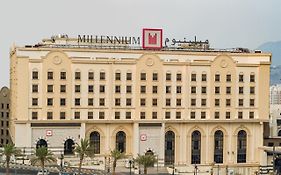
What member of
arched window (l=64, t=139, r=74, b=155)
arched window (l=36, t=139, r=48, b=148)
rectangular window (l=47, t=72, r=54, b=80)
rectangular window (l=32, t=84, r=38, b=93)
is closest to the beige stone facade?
rectangular window (l=47, t=72, r=54, b=80)

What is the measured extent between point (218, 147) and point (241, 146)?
236 inches

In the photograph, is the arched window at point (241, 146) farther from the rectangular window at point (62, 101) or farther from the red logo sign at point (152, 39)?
the rectangular window at point (62, 101)

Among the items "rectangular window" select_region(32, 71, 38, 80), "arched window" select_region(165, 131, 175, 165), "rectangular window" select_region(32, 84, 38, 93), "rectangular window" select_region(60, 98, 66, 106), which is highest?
"rectangular window" select_region(32, 71, 38, 80)

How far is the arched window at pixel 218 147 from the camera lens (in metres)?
144

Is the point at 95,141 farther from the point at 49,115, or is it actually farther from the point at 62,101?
the point at 49,115

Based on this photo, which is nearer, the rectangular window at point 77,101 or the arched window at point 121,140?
the rectangular window at point 77,101

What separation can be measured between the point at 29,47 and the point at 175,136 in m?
39.5

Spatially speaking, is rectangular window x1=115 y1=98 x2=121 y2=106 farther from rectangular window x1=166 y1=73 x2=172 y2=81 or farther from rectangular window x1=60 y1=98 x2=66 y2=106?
rectangular window x1=166 y1=73 x2=172 y2=81

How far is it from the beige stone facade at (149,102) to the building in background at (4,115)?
70.3 feet

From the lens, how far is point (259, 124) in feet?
483

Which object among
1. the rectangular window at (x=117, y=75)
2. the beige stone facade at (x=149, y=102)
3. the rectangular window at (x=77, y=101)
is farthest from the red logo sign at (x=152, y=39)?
the rectangular window at (x=77, y=101)

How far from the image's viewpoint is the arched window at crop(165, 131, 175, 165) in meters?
142

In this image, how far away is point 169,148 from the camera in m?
142

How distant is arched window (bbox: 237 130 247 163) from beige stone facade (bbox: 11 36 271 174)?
0.79 ft
